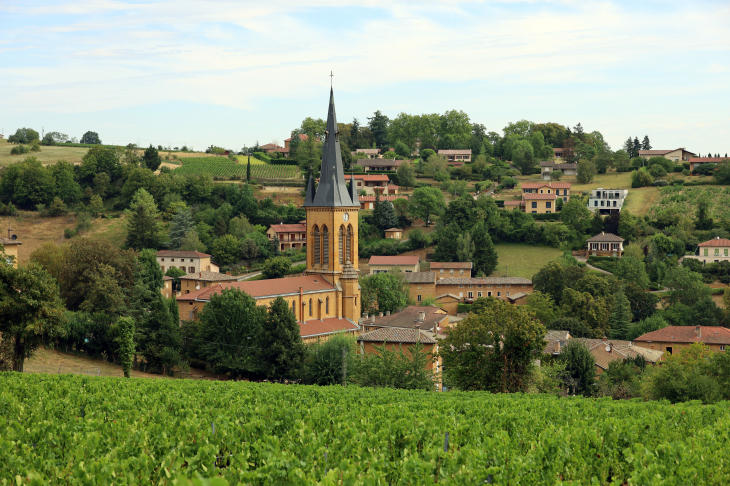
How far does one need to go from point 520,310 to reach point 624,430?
18.0 metres

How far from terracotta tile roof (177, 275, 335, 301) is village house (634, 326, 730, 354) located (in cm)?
2911

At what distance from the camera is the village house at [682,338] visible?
62.9 metres

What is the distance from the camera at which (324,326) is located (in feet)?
189

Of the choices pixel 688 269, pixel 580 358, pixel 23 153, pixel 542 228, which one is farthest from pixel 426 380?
pixel 23 153

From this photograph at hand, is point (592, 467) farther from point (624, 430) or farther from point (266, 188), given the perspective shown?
point (266, 188)

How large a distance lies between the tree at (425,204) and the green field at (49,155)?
191 feet

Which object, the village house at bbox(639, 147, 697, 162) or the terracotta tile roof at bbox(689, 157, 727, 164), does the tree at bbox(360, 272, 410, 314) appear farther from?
the village house at bbox(639, 147, 697, 162)

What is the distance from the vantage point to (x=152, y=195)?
353 feet

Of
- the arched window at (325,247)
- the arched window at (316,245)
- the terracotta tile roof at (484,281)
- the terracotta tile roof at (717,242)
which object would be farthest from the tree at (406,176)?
the arched window at (325,247)

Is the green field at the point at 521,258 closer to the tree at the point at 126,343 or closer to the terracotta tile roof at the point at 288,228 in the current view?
the terracotta tile roof at the point at 288,228

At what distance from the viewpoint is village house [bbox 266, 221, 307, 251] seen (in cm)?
9719

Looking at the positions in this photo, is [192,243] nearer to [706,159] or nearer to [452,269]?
[452,269]

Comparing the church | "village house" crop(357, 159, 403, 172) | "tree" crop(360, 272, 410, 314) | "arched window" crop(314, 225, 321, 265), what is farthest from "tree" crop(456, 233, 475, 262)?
"village house" crop(357, 159, 403, 172)

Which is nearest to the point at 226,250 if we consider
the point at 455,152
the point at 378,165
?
the point at 378,165
